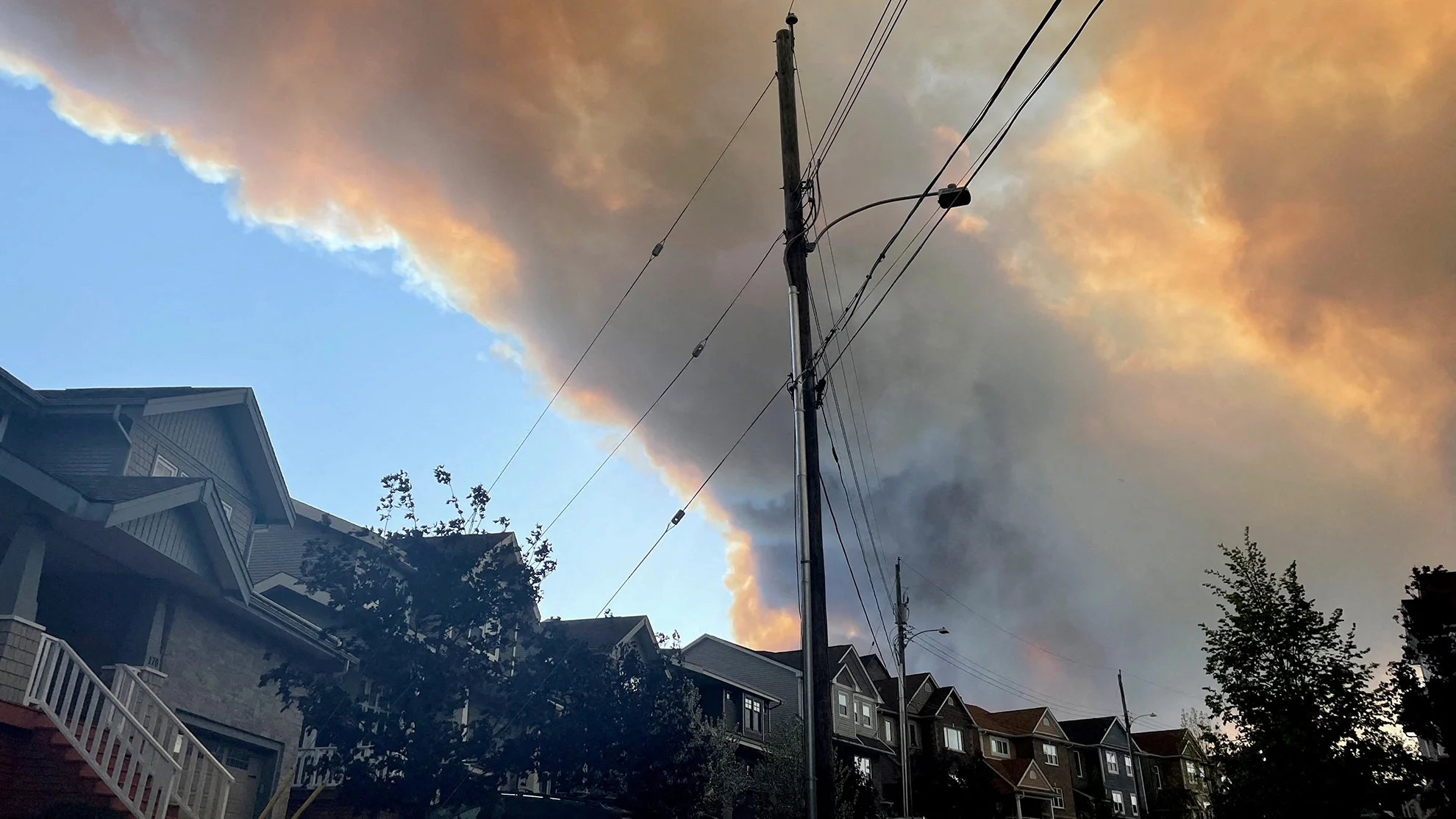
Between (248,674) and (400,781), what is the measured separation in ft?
27.3

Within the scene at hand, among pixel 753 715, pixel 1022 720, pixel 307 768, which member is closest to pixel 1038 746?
pixel 1022 720

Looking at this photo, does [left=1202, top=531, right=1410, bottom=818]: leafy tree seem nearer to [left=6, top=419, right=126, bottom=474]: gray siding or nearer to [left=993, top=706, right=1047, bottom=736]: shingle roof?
[left=6, top=419, right=126, bottom=474]: gray siding

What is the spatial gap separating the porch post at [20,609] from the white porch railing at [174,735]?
2111 mm

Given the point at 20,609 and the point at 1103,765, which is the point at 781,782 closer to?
the point at 20,609

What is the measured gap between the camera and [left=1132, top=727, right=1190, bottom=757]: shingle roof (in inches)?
3497

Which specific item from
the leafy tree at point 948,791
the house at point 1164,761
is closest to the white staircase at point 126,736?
the leafy tree at point 948,791

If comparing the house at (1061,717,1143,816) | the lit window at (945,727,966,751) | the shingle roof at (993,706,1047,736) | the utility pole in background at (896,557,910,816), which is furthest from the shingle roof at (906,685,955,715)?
the utility pole in background at (896,557,910,816)

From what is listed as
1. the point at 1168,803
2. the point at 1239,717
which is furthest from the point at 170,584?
the point at 1168,803

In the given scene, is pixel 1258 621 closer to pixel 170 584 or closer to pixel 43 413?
pixel 170 584

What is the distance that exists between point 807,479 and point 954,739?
61988 mm

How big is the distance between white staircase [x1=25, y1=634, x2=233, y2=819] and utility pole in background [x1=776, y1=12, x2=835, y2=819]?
999 cm

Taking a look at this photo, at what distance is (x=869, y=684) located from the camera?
5981cm

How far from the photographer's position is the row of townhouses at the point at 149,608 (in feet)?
45.2

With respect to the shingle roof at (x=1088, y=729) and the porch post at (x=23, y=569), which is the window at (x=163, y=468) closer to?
the porch post at (x=23, y=569)
